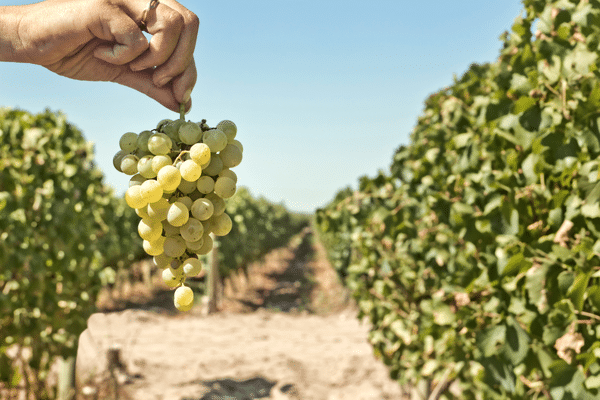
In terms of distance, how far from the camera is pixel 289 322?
1051cm

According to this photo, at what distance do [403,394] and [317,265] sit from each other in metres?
19.4

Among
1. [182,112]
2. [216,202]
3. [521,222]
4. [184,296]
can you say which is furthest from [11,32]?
[521,222]

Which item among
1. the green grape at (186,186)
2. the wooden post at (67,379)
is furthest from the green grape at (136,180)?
the wooden post at (67,379)

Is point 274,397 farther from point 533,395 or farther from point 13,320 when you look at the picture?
point 533,395

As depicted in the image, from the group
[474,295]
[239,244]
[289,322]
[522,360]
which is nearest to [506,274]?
[522,360]

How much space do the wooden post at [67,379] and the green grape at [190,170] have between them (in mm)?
4771

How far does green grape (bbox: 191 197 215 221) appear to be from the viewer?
1034 millimetres

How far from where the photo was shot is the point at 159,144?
1022mm

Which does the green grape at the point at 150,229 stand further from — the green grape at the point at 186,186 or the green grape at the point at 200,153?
the green grape at the point at 200,153

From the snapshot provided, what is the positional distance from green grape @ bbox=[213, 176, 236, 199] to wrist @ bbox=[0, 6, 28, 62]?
75 cm

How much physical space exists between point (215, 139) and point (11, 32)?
2.42ft

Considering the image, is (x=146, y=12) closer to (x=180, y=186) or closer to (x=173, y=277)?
(x=180, y=186)

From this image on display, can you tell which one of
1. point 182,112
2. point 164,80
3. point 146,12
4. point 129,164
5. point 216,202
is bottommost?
point 216,202

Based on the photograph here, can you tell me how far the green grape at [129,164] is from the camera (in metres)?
1.07
